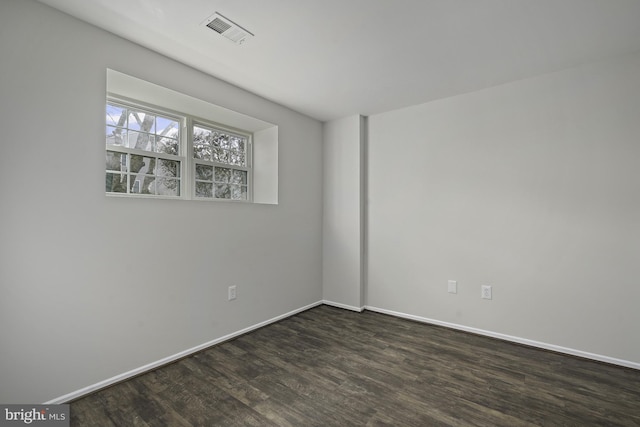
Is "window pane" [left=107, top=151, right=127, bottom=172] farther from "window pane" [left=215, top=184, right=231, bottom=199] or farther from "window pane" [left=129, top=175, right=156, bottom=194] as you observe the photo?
"window pane" [left=215, top=184, right=231, bottom=199]

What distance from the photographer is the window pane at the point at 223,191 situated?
3078 mm

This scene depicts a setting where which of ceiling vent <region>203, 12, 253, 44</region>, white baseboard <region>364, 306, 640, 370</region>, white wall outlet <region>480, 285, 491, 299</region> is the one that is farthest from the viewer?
white wall outlet <region>480, 285, 491, 299</region>

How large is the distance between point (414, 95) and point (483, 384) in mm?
2648

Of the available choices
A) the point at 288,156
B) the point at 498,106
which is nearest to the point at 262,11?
the point at 288,156

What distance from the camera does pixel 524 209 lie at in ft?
8.76

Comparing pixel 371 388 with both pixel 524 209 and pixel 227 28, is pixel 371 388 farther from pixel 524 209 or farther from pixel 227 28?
pixel 227 28

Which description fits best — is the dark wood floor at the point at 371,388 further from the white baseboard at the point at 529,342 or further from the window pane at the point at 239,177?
the window pane at the point at 239,177

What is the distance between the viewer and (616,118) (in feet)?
7.59

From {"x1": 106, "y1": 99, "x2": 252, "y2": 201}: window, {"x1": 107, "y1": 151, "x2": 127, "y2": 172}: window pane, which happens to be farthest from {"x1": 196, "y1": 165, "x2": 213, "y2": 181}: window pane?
{"x1": 107, "y1": 151, "x2": 127, "y2": 172}: window pane

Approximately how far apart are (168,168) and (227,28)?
52.5 inches

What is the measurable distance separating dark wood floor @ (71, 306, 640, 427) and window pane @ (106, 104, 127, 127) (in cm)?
198

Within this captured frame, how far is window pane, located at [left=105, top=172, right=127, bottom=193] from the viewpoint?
230 centimetres

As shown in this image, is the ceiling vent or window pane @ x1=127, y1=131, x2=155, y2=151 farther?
window pane @ x1=127, y1=131, x2=155, y2=151

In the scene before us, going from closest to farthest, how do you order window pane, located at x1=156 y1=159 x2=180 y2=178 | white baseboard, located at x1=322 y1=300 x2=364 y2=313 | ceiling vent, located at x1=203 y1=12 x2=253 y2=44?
ceiling vent, located at x1=203 y1=12 x2=253 y2=44 < window pane, located at x1=156 y1=159 x2=180 y2=178 < white baseboard, located at x1=322 y1=300 x2=364 y2=313
